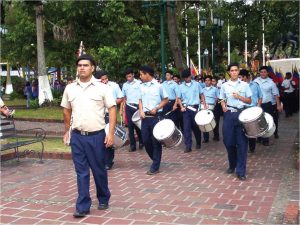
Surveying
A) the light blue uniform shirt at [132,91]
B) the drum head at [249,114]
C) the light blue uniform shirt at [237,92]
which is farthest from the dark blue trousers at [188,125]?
the drum head at [249,114]

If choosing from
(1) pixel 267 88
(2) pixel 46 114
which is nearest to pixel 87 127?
(1) pixel 267 88

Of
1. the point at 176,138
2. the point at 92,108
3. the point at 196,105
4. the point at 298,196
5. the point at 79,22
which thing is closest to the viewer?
the point at 92,108

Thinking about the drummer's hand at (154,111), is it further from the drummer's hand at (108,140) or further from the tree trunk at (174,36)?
the tree trunk at (174,36)

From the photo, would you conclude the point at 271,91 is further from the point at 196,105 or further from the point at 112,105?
the point at 112,105

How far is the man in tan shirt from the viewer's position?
5.64m

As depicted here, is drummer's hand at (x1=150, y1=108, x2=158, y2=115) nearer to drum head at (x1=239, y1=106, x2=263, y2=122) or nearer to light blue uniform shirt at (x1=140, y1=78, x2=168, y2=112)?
light blue uniform shirt at (x1=140, y1=78, x2=168, y2=112)

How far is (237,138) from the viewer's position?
24.8ft

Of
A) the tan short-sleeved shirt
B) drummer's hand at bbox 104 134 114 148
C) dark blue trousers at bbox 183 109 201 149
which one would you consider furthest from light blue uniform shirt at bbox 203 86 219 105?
drummer's hand at bbox 104 134 114 148

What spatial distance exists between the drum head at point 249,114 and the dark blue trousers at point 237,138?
13 centimetres

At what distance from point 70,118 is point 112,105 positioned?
579 mm

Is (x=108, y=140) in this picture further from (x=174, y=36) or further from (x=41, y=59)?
(x=41, y=59)

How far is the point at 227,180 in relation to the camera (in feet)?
24.3

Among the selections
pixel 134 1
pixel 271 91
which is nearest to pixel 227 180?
pixel 271 91

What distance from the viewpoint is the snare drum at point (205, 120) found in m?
9.56
